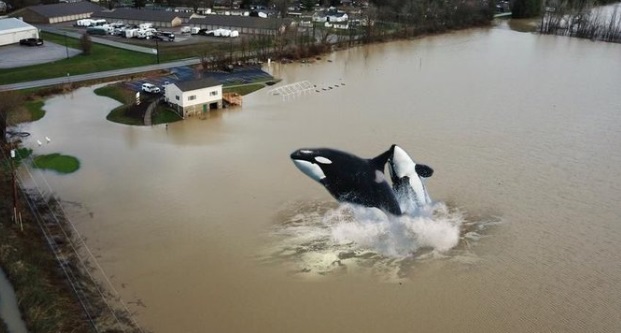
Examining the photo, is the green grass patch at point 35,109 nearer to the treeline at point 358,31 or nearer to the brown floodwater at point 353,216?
the brown floodwater at point 353,216

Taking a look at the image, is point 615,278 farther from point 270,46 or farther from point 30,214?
point 270,46

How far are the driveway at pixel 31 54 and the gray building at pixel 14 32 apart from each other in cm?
60

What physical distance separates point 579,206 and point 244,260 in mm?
10585

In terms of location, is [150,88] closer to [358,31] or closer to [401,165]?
[401,165]

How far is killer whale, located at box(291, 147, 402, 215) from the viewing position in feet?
48.1

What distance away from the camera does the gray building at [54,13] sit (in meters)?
47.5

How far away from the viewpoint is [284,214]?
16438 millimetres

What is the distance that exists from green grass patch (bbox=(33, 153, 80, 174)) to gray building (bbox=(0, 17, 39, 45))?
2287cm

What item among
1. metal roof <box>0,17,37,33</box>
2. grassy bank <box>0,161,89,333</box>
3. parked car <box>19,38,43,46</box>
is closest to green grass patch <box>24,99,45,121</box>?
grassy bank <box>0,161,89,333</box>

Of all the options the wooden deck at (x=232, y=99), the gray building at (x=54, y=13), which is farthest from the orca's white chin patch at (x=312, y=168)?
the gray building at (x=54, y=13)

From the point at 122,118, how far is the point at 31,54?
15477 mm

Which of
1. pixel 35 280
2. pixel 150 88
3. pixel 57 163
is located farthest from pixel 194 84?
pixel 35 280

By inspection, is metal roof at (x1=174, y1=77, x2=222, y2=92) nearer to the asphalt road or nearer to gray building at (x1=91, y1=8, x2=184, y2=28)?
the asphalt road

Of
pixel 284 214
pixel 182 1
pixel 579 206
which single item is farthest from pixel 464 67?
pixel 182 1
